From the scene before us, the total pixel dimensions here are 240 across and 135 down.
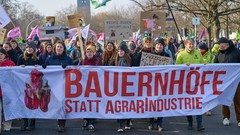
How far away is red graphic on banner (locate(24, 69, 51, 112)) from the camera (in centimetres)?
805

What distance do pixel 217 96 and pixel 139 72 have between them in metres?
1.60

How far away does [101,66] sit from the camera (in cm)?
813

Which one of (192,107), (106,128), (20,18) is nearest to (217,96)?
(192,107)

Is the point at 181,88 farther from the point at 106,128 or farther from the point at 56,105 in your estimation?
the point at 56,105

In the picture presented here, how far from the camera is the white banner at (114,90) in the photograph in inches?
317

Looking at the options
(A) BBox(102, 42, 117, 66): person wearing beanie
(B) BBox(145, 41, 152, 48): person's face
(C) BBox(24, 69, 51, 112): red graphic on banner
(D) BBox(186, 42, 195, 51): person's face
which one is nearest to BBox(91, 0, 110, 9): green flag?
(A) BBox(102, 42, 117, 66): person wearing beanie

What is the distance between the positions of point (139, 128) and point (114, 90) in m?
0.99

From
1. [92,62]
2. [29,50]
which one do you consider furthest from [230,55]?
[29,50]

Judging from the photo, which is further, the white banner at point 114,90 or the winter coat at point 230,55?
the winter coat at point 230,55

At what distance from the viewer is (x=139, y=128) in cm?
849

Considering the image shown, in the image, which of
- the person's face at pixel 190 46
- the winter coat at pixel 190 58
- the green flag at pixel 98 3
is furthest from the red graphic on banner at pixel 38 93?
the green flag at pixel 98 3

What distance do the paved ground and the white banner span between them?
328mm

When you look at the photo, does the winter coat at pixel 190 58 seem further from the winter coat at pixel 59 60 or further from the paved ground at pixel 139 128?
the winter coat at pixel 59 60

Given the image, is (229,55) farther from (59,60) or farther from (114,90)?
(59,60)
